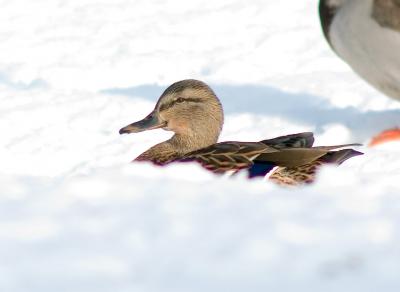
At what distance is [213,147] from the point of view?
4770 mm

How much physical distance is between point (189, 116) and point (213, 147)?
0.89m

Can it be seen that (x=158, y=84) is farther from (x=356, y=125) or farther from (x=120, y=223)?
(x=120, y=223)

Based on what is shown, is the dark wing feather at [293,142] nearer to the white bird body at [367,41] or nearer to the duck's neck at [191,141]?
the duck's neck at [191,141]

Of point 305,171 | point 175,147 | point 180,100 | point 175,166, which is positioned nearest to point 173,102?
point 180,100

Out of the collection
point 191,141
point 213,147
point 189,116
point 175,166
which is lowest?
point 191,141

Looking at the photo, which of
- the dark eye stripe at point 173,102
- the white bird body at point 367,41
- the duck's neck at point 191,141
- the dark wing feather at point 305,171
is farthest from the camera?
the white bird body at point 367,41

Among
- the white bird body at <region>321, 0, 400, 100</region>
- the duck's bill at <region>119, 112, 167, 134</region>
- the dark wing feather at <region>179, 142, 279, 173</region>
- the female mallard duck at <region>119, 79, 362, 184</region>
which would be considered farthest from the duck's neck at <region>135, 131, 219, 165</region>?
the white bird body at <region>321, 0, 400, 100</region>

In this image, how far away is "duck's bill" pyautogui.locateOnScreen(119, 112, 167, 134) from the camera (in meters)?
5.60

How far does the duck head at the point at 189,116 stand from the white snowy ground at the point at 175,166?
0.39 metres

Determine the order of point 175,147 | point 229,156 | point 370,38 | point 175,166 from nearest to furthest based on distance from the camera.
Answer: point 175,166, point 229,156, point 175,147, point 370,38

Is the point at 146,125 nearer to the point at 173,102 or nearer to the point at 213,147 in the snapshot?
the point at 173,102

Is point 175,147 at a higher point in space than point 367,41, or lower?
A: lower

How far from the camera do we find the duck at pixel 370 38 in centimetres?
576

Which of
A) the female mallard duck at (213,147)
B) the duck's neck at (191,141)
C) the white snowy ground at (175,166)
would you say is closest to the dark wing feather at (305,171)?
the female mallard duck at (213,147)
